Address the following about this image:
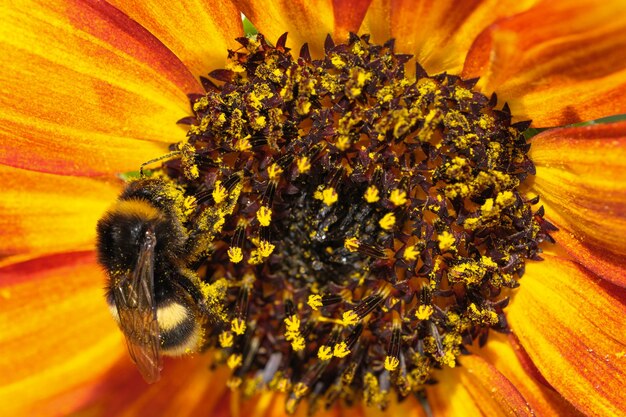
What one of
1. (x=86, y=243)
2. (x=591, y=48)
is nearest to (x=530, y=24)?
(x=591, y=48)

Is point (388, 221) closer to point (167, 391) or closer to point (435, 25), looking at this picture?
point (435, 25)

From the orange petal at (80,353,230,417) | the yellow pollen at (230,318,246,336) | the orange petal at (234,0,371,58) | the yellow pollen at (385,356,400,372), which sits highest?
the orange petal at (234,0,371,58)

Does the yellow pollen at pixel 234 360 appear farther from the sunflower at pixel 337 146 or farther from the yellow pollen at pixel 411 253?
the yellow pollen at pixel 411 253

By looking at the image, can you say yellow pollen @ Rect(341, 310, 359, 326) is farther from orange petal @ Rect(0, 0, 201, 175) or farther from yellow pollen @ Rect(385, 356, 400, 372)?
orange petal @ Rect(0, 0, 201, 175)

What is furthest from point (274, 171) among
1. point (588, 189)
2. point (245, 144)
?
point (588, 189)

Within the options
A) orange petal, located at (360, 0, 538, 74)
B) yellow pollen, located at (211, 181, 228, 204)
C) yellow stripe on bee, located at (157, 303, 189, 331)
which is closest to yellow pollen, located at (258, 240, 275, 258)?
yellow pollen, located at (211, 181, 228, 204)

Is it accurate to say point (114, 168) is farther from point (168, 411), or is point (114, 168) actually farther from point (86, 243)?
point (168, 411)

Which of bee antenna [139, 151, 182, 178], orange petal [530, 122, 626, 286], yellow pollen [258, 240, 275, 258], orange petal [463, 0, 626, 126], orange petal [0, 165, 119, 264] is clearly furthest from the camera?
orange petal [0, 165, 119, 264]

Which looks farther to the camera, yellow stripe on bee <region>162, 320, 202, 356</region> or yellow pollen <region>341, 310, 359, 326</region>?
→ yellow pollen <region>341, 310, 359, 326</region>
